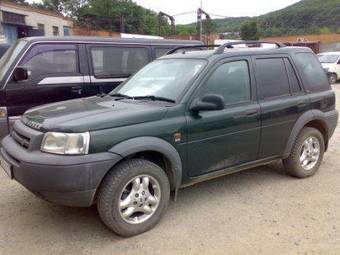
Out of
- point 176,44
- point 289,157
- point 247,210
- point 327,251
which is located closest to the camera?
point 327,251

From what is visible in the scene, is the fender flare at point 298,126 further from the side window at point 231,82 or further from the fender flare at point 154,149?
the fender flare at point 154,149

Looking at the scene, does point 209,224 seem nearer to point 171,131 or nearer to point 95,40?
point 171,131

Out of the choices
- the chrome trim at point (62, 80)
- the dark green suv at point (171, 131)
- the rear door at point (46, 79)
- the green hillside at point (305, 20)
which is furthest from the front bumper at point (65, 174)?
the green hillside at point (305, 20)

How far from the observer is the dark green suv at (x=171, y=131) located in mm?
3492

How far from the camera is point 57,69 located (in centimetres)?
628

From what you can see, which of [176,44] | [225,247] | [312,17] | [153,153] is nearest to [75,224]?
[153,153]

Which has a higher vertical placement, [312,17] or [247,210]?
[312,17]

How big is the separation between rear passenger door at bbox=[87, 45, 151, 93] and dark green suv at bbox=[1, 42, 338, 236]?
69.3 inches

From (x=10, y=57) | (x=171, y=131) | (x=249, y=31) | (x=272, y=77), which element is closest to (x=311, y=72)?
(x=272, y=77)

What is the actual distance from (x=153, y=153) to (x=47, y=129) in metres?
1.04

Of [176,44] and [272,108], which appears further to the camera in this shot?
[176,44]

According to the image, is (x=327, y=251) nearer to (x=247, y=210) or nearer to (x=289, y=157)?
(x=247, y=210)

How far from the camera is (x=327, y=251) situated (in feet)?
11.5

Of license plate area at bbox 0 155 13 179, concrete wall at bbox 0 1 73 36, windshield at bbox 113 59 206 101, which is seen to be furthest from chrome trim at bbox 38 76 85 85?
concrete wall at bbox 0 1 73 36
